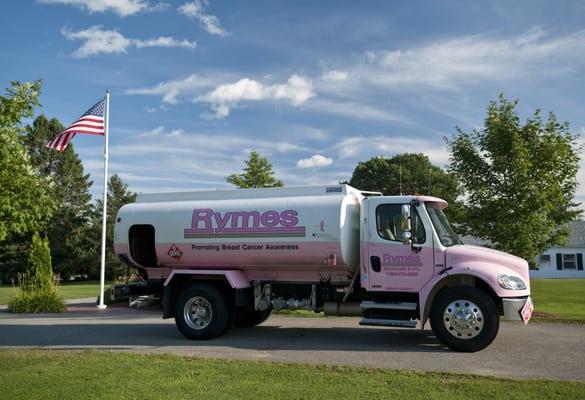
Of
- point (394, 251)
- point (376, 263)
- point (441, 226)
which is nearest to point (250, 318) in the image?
point (376, 263)

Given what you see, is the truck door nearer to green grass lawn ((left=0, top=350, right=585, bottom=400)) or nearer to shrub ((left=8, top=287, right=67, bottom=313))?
green grass lawn ((left=0, top=350, right=585, bottom=400))

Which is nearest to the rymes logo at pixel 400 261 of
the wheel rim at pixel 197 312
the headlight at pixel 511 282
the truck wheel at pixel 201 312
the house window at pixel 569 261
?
the headlight at pixel 511 282

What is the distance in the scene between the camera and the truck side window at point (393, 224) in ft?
32.9

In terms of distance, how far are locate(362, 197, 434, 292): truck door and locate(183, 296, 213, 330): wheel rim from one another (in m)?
3.22

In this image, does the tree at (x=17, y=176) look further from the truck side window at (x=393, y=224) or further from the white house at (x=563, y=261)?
the white house at (x=563, y=261)

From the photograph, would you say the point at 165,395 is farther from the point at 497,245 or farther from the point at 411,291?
the point at 497,245

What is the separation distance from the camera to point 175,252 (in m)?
11.5

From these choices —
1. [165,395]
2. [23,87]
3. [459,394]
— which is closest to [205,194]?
[23,87]

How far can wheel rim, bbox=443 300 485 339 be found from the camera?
30.5ft

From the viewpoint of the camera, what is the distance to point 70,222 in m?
57.6

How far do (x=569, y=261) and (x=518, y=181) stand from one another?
3317 cm

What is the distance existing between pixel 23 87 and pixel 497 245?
12863mm

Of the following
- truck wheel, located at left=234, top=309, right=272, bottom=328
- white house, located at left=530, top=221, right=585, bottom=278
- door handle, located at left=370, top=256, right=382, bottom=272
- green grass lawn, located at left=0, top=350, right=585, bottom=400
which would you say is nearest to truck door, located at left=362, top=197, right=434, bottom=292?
door handle, located at left=370, top=256, right=382, bottom=272

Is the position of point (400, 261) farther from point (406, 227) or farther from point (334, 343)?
point (334, 343)
